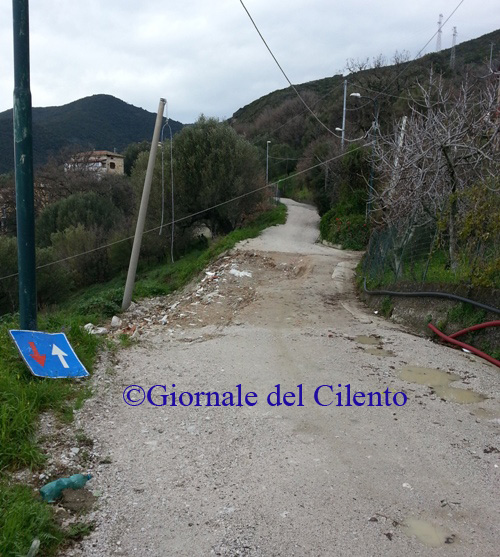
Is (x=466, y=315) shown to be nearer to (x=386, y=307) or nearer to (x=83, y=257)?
(x=386, y=307)

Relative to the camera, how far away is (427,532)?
2.88 meters

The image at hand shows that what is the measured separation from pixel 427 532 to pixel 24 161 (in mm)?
4967

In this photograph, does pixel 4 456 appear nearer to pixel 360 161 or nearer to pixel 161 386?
pixel 161 386

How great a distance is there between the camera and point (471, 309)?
7082 mm

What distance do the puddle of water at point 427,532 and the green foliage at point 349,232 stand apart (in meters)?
19.4

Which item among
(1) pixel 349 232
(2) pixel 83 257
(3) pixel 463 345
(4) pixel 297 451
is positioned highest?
(4) pixel 297 451

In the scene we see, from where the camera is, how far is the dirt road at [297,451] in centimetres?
283

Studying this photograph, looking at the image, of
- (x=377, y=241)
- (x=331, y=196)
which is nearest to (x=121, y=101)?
(x=331, y=196)

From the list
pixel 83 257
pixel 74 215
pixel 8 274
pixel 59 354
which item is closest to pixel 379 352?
pixel 59 354

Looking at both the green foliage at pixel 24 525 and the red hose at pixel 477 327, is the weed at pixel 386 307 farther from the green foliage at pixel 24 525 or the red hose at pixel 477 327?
the green foliage at pixel 24 525

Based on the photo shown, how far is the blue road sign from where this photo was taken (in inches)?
192

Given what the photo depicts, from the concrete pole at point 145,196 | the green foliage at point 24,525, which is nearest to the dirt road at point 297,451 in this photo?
the green foliage at point 24,525

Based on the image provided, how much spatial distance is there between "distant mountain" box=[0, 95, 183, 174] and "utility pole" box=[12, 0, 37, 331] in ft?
239

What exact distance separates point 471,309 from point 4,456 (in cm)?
614
